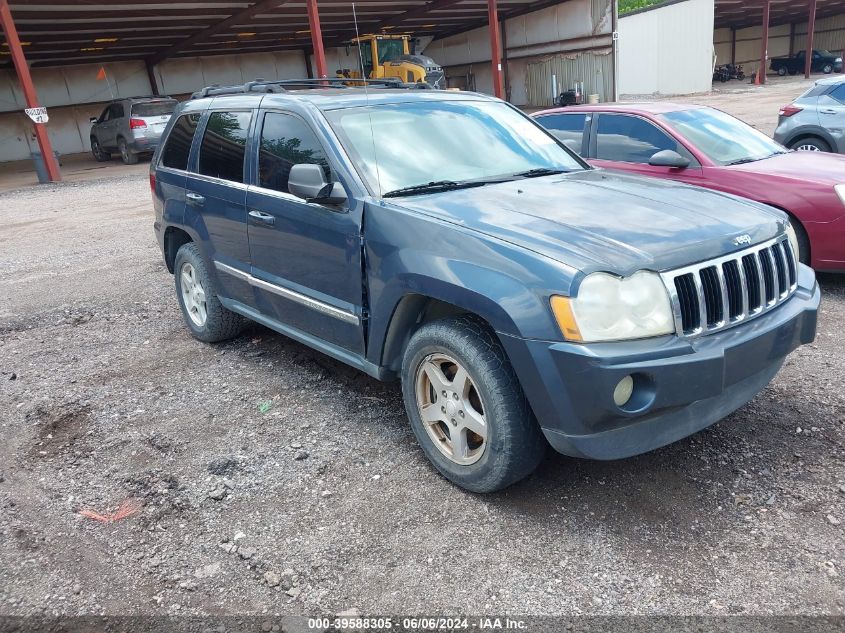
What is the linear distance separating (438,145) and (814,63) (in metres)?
48.2

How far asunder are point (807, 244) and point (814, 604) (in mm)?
3854

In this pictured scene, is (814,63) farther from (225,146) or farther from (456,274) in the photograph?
(456,274)

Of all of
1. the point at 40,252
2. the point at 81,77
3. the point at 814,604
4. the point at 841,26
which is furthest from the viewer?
the point at 841,26

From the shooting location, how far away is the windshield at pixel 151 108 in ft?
64.5

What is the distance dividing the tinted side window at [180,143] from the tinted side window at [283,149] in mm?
1147

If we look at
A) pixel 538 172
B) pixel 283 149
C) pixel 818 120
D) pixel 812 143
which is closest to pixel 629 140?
pixel 538 172

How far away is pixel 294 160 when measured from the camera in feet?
12.9

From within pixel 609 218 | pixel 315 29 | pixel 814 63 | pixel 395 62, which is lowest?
pixel 814 63

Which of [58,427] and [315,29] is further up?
[315,29]

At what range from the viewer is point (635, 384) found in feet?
8.68

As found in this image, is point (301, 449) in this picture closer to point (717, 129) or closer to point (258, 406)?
point (258, 406)

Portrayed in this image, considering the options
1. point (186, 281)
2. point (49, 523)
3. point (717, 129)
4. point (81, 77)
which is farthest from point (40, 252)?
point (81, 77)

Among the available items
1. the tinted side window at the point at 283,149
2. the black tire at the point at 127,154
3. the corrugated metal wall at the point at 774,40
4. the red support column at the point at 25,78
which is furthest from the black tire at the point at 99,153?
the corrugated metal wall at the point at 774,40

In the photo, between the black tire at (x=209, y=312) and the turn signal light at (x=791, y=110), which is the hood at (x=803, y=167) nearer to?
the black tire at (x=209, y=312)
